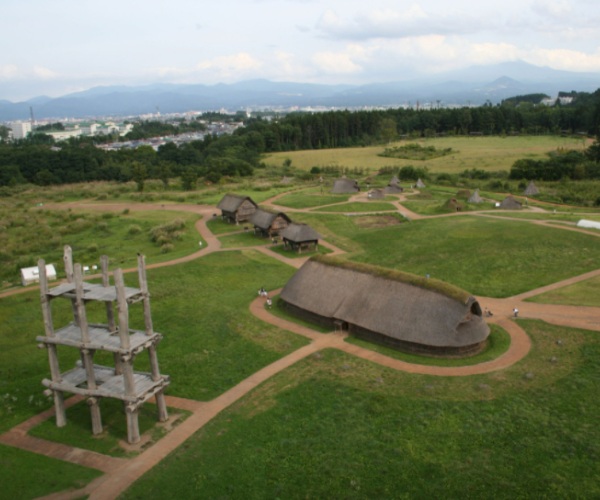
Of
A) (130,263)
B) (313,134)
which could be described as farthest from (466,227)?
(313,134)

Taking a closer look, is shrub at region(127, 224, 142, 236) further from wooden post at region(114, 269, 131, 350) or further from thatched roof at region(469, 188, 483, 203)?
thatched roof at region(469, 188, 483, 203)

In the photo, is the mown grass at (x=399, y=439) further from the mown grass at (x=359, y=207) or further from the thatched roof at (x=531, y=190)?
the thatched roof at (x=531, y=190)

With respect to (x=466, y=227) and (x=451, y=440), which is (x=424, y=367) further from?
(x=466, y=227)

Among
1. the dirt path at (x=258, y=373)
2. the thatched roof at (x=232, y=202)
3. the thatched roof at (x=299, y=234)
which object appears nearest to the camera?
the dirt path at (x=258, y=373)

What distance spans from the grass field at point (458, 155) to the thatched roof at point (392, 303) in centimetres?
7310

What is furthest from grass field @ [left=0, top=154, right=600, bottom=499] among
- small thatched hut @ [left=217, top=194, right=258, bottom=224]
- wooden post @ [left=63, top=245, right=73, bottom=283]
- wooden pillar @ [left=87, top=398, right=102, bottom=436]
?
small thatched hut @ [left=217, top=194, right=258, bottom=224]

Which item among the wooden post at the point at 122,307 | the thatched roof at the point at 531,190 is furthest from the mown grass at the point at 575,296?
the thatched roof at the point at 531,190

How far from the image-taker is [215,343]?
29.2 meters

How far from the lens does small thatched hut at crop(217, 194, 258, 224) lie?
59344 millimetres

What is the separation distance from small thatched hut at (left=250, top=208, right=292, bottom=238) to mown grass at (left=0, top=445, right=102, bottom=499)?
3536 cm

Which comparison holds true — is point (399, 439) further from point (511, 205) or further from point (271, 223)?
point (511, 205)

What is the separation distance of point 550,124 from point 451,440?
144 metres

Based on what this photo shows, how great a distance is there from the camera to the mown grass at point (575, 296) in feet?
107

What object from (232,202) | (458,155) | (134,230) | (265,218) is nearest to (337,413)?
(265,218)
